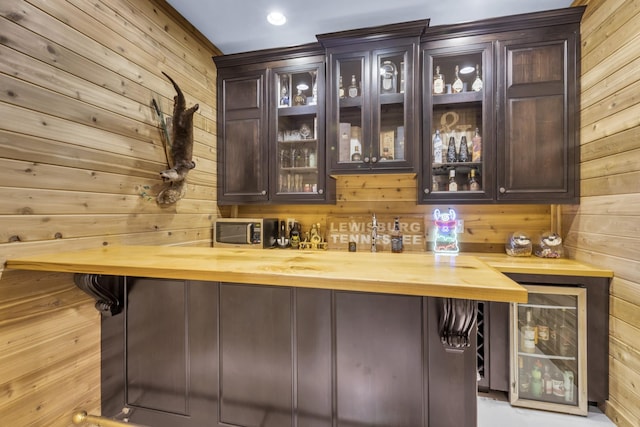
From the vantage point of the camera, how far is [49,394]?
51.3 inches

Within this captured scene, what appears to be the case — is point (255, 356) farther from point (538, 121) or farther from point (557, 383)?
point (538, 121)

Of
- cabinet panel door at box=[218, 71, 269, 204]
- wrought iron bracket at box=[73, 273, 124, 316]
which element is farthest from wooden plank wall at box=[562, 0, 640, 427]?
wrought iron bracket at box=[73, 273, 124, 316]

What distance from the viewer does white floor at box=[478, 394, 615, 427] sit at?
179 centimetres

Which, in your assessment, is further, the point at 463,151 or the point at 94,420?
the point at 463,151

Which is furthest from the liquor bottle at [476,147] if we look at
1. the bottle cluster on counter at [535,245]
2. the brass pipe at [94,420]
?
the brass pipe at [94,420]

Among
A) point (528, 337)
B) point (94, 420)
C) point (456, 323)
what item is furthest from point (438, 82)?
point (94, 420)

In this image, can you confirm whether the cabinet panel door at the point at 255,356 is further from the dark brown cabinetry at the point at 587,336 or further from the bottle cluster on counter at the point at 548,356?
the bottle cluster on counter at the point at 548,356

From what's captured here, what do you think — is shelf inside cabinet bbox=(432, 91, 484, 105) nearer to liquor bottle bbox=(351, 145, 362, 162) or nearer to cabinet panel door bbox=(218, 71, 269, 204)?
liquor bottle bbox=(351, 145, 362, 162)

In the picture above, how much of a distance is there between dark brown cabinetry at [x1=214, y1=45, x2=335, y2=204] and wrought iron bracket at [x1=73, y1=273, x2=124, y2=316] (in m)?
1.28

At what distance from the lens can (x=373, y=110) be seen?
2270 millimetres

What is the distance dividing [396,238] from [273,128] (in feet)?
4.90

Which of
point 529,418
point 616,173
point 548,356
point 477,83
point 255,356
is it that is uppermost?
point 477,83

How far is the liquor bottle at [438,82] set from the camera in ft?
7.38

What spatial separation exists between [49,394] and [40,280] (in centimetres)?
53
